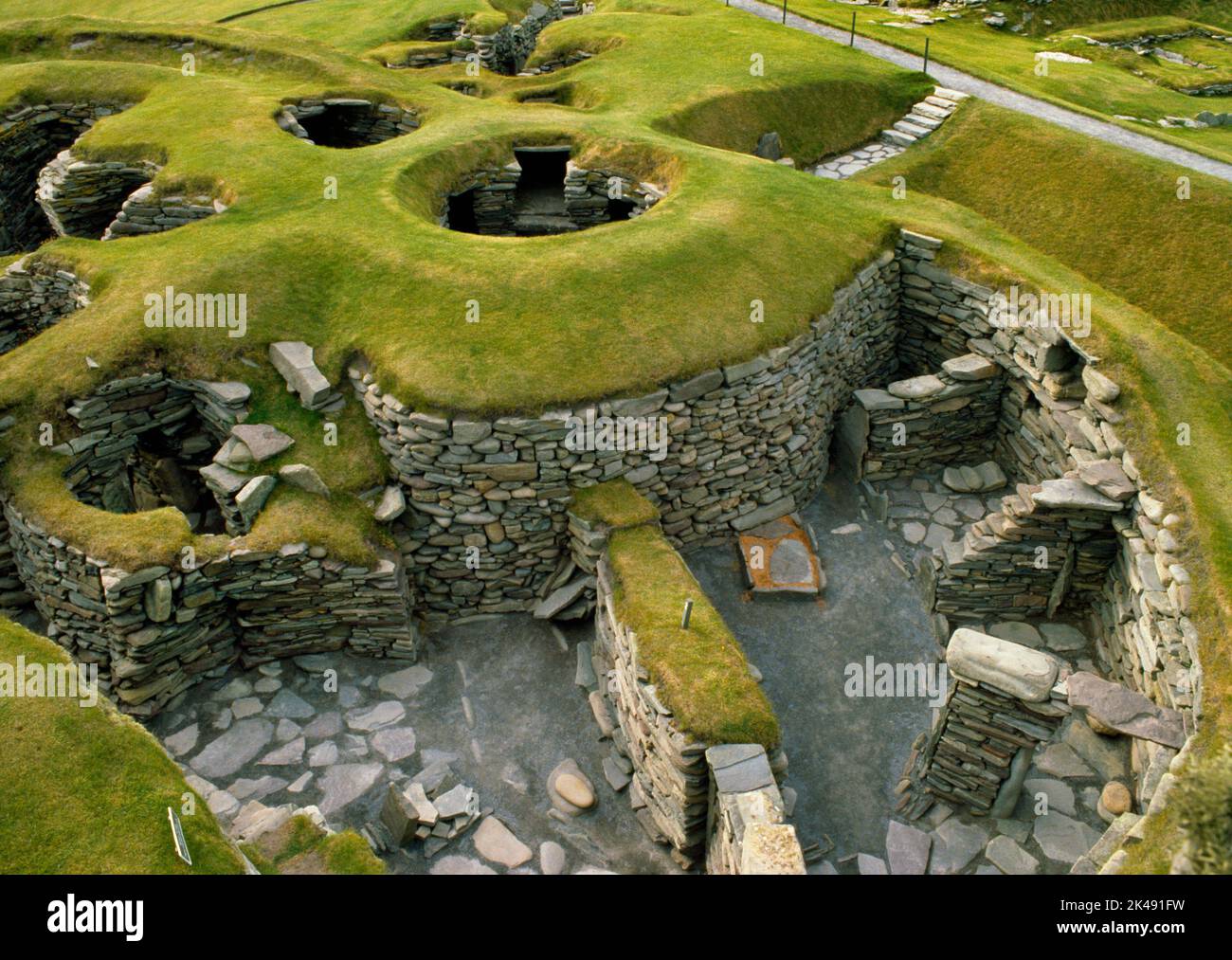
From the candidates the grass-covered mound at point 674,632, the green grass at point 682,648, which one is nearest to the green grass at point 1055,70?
the grass-covered mound at point 674,632

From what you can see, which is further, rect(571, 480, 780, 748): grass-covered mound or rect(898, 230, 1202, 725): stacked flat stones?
rect(898, 230, 1202, 725): stacked flat stones

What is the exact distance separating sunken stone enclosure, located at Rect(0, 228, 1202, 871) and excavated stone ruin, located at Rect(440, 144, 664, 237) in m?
6.39

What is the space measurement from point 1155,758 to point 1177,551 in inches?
119

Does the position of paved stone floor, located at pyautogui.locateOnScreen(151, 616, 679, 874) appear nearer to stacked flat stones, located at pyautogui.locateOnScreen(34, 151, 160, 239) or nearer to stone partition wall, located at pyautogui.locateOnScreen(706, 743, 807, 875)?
stone partition wall, located at pyautogui.locateOnScreen(706, 743, 807, 875)

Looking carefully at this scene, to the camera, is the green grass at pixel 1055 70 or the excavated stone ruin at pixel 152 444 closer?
the excavated stone ruin at pixel 152 444

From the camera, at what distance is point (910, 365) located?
65.8 ft

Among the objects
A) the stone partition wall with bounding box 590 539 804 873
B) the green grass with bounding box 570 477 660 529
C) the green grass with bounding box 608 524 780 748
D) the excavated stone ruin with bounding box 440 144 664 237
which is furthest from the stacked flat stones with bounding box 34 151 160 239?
the stone partition wall with bounding box 590 539 804 873

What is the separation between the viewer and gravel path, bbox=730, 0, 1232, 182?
22.2 meters

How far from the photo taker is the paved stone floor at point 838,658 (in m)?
12.7

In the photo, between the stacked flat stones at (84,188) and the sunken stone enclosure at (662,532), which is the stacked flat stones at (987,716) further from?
the stacked flat stones at (84,188)

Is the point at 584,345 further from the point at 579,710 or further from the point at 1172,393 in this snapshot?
the point at 1172,393

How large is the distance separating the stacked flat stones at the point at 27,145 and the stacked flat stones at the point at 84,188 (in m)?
3.32

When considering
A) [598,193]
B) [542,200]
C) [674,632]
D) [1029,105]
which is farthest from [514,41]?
[674,632]

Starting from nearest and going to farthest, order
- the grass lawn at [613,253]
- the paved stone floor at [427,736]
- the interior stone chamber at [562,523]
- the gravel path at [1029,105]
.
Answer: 1. the paved stone floor at [427,736]
2. the interior stone chamber at [562,523]
3. the grass lawn at [613,253]
4. the gravel path at [1029,105]
